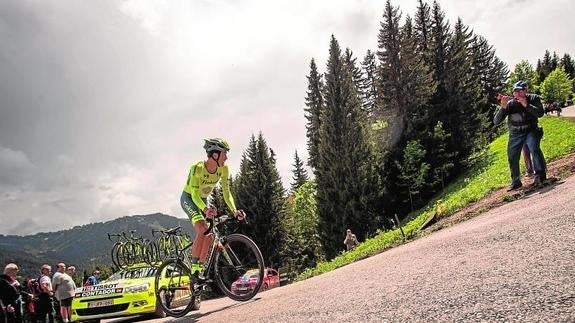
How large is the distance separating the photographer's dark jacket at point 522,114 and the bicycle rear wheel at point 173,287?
7.13 meters

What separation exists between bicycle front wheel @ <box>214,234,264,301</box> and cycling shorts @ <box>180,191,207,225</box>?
49 cm

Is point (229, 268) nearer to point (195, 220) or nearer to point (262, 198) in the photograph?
point (195, 220)

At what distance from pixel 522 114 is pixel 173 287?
8129mm

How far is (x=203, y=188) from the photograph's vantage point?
6148 millimetres

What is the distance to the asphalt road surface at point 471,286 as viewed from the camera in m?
2.66

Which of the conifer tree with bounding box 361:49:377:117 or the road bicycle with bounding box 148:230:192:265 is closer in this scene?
the road bicycle with bounding box 148:230:192:265

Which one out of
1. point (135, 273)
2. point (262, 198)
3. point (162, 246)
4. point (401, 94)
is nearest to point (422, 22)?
point (401, 94)

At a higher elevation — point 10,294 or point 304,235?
point 10,294

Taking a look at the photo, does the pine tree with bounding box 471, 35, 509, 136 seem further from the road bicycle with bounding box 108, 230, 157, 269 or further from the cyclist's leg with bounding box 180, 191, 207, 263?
the cyclist's leg with bounding box 180, 191, 207, 263

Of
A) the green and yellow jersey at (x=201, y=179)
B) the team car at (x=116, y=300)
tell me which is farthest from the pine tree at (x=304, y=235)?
the green and yellow jersey at (x=201, y=179)

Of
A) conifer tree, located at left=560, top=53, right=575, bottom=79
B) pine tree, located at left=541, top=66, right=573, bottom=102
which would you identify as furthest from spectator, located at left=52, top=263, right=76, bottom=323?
conifer tree, located at left=560, top=53, right=575, bottom=79

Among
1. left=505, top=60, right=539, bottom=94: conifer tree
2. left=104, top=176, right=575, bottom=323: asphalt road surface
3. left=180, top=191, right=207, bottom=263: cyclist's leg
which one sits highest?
left=505, top=60, right=539, bottom=94: conifer tree

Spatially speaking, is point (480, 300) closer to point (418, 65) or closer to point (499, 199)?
point (499, 199)

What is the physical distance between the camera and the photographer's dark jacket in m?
9.33
